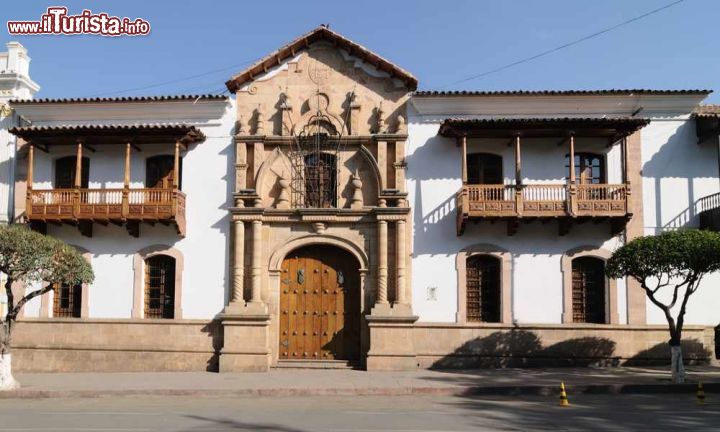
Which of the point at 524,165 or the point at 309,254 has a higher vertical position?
the point at 524,165

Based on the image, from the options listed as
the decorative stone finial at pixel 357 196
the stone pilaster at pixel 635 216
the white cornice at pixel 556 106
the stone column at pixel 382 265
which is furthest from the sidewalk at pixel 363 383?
the white cornice at pixel 556 106

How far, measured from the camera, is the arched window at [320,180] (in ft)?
67.5

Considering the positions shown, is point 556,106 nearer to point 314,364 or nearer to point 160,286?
point 314,364

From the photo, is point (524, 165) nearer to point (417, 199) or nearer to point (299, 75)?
point (417, 199)

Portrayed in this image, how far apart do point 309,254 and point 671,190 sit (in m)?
10.8

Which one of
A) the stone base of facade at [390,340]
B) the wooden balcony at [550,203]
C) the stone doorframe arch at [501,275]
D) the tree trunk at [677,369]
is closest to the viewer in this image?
the tree trunk at [677,369]

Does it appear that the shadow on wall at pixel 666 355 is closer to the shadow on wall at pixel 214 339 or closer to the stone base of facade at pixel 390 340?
the stone base of facade at pixel 390 340

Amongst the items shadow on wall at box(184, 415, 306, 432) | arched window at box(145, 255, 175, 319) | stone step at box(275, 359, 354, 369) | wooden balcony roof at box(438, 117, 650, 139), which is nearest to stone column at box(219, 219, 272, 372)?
stone step at box(275, 359, 354, 369)

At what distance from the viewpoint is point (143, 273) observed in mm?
20406

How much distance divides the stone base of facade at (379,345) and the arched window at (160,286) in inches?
22.3

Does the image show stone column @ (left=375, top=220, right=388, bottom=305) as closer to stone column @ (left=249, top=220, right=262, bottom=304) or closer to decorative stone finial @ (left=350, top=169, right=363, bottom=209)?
decorative stone finial @ (left=350, top=169, right=363, bottom=209)

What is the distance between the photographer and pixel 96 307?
20391 millimetres

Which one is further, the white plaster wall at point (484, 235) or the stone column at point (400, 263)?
the white plaster wall at point (484, 235)

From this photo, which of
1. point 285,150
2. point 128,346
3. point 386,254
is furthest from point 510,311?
point 128,346
